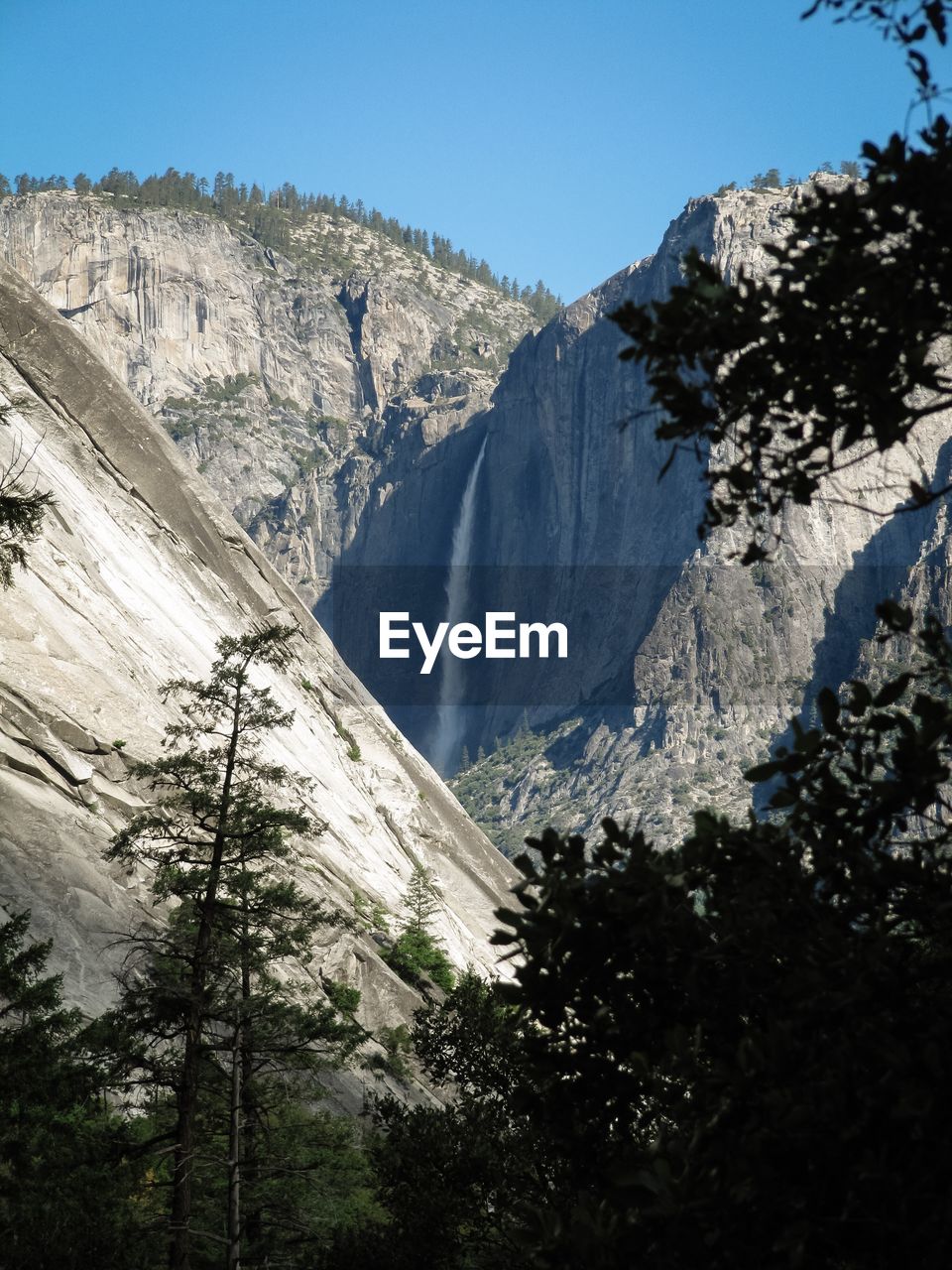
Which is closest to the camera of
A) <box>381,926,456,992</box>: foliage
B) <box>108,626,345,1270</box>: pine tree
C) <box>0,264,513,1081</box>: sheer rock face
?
<box>108,626,345,1270</box>: pine tree

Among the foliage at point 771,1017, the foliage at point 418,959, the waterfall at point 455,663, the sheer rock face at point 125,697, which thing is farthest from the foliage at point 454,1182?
the waterfall at point 455,663

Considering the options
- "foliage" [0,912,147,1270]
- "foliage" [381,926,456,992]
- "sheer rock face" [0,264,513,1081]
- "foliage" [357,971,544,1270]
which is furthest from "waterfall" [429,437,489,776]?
"foliage" [357,971,544,1270]

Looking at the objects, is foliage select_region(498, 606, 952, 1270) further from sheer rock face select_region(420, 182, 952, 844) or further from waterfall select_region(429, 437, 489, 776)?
waterfall select_region(429, 437, 489, 776)

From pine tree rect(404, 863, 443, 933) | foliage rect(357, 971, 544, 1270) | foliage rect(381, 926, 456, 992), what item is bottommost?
foliage rect(381, 926, 456, 992)

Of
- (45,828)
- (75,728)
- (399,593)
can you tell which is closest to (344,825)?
(75,728)

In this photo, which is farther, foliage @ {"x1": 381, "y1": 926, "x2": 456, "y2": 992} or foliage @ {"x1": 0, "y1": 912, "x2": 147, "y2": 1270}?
foliage @ {"x1": 381, "y1": 926, "x2": 456, "y2": 992}

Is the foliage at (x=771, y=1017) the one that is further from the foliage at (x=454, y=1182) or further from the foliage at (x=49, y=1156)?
the foliage at (x=49, y=1156)

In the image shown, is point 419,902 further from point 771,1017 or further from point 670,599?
point 670,599
